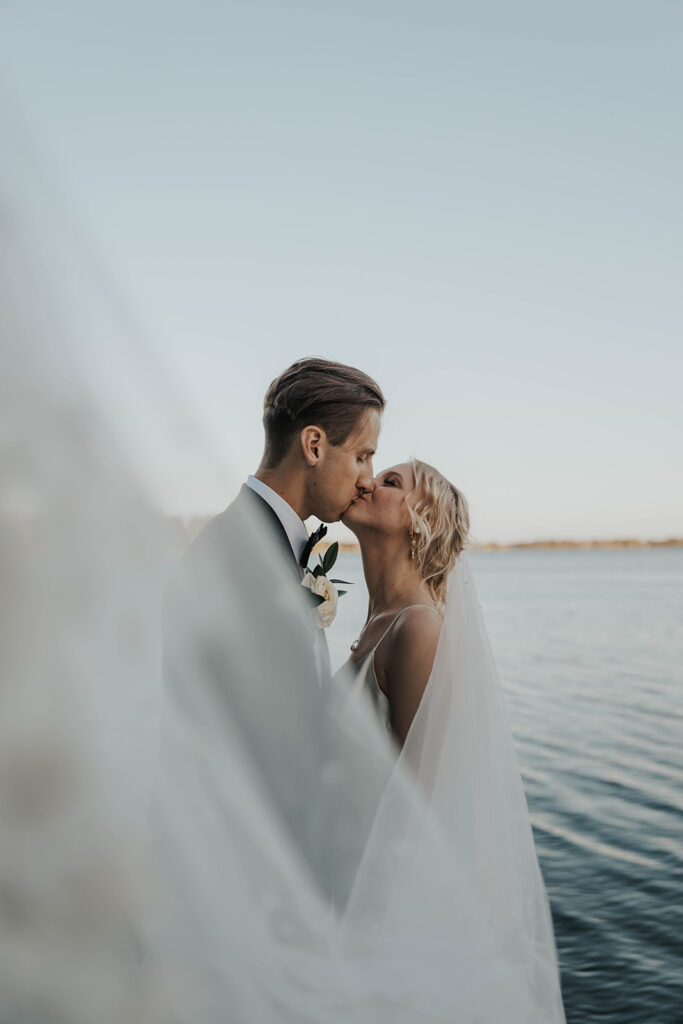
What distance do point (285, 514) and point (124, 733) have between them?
4.14 ft

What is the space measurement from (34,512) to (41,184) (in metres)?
0.49

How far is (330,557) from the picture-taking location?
9.64 feet

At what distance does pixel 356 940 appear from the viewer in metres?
2.46

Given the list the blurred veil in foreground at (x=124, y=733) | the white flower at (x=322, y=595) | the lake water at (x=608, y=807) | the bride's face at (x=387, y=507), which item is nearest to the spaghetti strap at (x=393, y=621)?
the bride's face at (x=387, y=507)

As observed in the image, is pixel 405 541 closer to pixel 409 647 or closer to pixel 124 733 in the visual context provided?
pixel 409 647

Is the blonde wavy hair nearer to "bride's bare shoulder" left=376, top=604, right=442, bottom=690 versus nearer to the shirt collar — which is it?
→ "bride's bare shoulder" left=376, top=604, right=442, bottom=690

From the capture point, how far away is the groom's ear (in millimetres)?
2723

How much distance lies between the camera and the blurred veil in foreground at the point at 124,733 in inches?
48.8

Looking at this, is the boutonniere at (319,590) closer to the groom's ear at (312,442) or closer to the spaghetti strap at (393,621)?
the groom's ear at (312,442)

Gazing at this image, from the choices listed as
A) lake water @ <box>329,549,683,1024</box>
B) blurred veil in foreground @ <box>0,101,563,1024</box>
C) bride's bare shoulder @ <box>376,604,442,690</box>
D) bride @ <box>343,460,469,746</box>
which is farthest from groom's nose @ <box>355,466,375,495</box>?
lake water @ <box>329,549,683,1024</box>

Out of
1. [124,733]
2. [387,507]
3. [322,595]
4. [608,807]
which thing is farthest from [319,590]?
[608,807]

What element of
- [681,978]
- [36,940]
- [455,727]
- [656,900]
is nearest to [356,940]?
[455,727]

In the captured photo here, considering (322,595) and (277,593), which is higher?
(277,593)

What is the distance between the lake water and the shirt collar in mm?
4866
